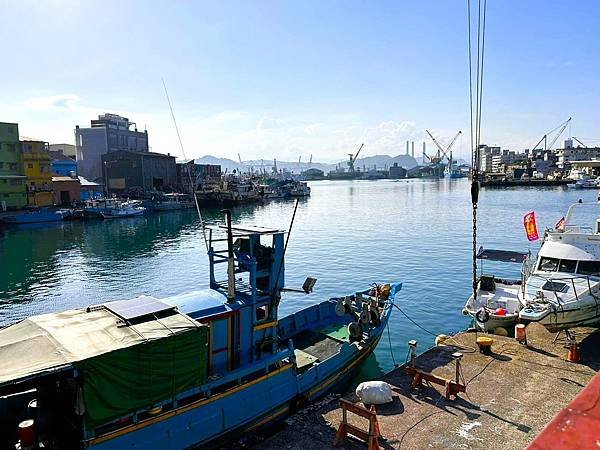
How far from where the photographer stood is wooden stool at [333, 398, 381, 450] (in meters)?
8.86

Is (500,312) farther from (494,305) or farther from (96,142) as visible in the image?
(96,142)

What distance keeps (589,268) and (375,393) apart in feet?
36.2

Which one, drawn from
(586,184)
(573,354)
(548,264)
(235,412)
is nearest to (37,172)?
(235,412)

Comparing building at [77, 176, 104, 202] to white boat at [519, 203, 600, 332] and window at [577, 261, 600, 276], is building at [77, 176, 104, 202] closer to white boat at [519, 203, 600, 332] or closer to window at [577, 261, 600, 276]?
white boat at [519, 203, 600, 332]

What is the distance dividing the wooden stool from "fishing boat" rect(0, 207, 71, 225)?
206 feet

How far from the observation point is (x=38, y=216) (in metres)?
61.1

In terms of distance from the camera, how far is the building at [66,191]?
237ft

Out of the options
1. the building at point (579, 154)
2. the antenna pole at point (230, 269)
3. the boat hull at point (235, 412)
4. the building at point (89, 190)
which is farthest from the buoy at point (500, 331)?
the building at point (579, 154)

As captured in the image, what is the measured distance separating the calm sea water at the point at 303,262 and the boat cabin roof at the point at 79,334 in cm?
951

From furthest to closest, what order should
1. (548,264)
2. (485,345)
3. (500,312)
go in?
(548,264), (500,312), (485,345)

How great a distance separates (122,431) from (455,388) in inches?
298

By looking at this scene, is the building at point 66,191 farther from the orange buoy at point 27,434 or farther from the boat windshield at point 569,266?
the orange buoy at point 27,434

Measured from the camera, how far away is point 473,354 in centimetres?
1362

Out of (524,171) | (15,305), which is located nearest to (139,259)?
(15,305)
